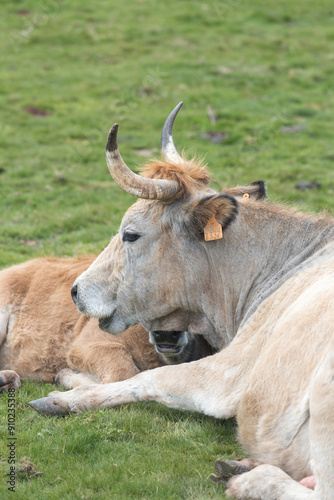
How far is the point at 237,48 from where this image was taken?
23781 mm

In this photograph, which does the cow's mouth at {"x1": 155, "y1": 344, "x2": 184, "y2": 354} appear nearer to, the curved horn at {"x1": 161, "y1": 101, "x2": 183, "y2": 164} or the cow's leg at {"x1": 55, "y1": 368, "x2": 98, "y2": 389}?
the cow's leg at {"x1": 55, "y1": 368, "x2": 98, "y2": 389}

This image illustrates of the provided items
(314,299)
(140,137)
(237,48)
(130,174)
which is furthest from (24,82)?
(314,299)

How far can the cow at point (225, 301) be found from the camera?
467 cm

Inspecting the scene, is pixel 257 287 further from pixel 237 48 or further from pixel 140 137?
pixel 237 48

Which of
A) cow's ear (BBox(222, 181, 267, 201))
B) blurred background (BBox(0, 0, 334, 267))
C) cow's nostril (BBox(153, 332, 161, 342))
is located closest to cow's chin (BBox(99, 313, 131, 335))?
cow's nostril (BBox(153, 332, 161, 342))

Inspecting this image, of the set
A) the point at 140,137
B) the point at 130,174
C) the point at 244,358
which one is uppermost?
the point at 130,174

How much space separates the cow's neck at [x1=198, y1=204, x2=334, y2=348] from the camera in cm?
592

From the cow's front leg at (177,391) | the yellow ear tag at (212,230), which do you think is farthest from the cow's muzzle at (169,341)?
the yellow ear tag at (212,230)

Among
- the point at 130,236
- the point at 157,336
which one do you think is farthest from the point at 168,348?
the point at 130,236

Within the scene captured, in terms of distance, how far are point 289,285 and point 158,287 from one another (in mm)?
1133

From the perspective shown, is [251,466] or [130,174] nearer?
[251,466]

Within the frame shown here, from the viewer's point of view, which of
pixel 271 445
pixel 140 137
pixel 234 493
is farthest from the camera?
pixel 140 137

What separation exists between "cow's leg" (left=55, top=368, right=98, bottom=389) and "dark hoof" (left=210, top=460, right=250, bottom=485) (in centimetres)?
214

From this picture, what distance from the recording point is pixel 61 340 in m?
7.26
